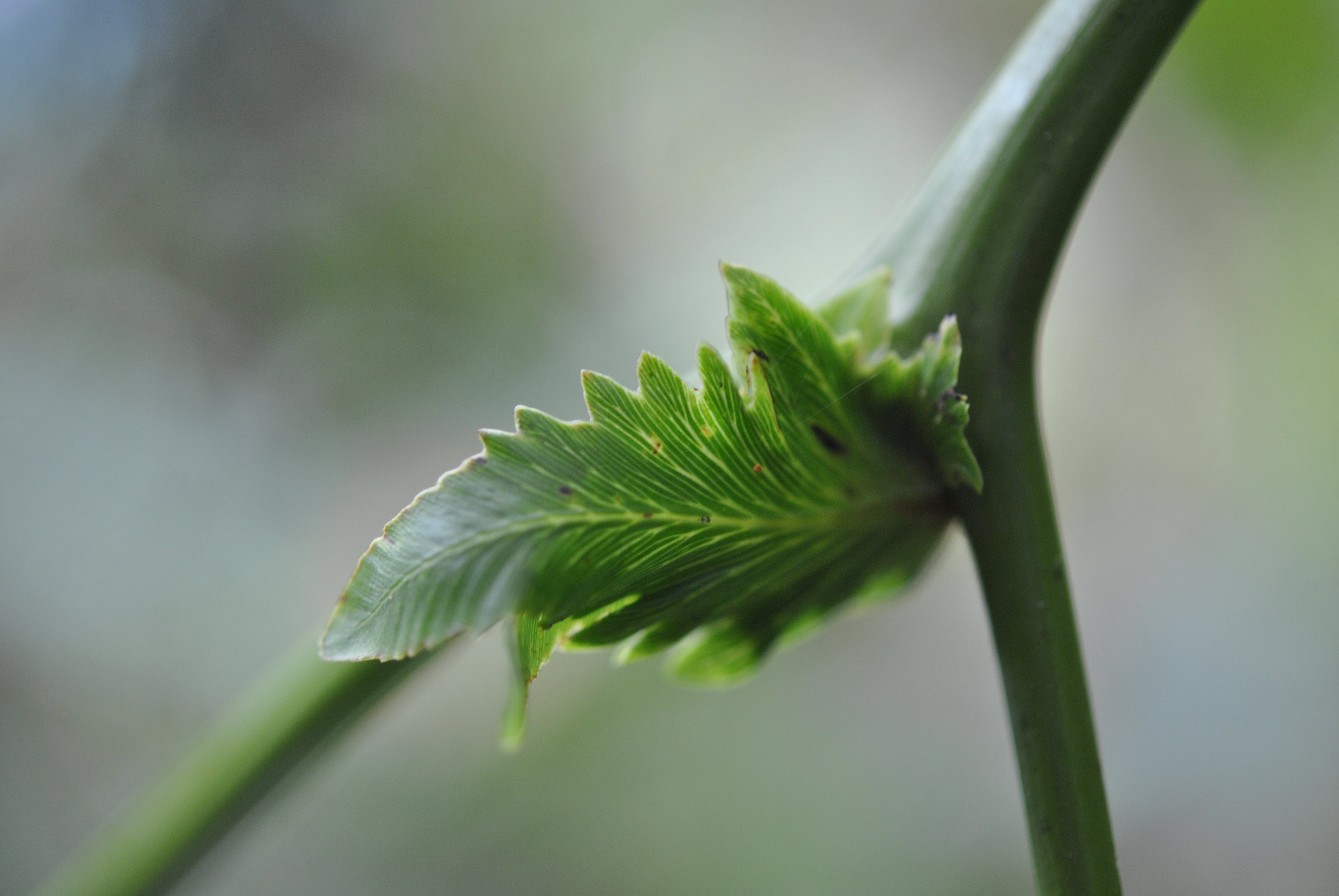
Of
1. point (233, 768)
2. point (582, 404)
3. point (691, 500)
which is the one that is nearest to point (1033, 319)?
point (691, 500)

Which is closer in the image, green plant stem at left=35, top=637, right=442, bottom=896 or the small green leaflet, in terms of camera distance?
the small green leaflet

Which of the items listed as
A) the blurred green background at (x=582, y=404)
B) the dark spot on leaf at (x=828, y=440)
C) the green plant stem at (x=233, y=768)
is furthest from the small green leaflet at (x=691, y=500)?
the blurred green background at (x=582, y=404)

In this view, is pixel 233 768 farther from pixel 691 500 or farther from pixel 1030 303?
pixel 1030 303

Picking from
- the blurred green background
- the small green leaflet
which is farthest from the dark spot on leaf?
the blurred green background

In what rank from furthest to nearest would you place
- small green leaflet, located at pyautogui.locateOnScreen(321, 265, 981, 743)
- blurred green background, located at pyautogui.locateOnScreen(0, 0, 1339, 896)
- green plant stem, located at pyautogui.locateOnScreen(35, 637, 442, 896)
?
1. blurred green background, located at pyautogui.locateOnScreen(0, 0, 1339, 896)
2. green plant stem, located at pyautogui.locateOnScreen(35, 637, 442, 896)
3. small green leaflet, located at pyautogui.locateOnScreen(321, 265, 981, 743)

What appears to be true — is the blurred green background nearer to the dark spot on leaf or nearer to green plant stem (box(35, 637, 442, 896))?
green plant stem (box(35, 637, 442, 896))

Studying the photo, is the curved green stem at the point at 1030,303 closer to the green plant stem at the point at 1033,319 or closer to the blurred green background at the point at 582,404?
the green plant stem at the point at 1033,319
